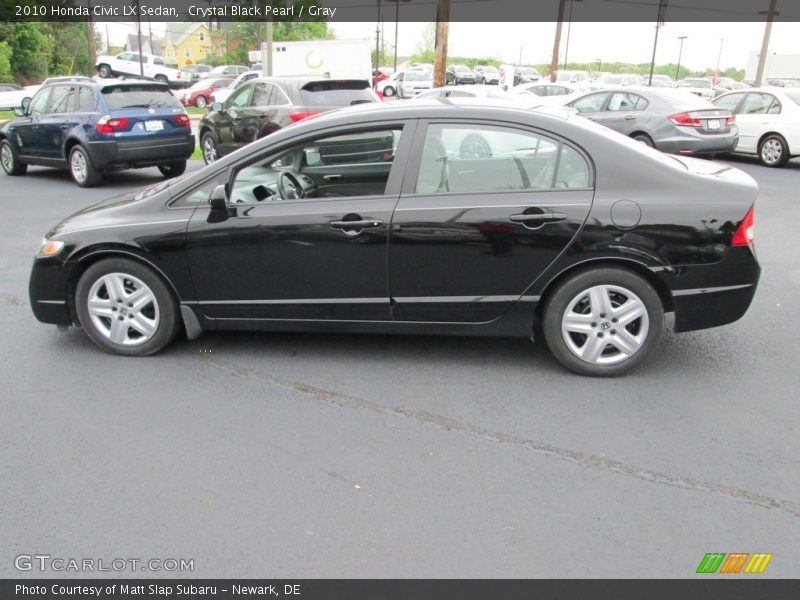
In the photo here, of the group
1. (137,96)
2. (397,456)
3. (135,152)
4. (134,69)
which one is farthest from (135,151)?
(134,69)

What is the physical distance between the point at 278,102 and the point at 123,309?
800 cm

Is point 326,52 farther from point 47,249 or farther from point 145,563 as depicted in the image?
point 145,563

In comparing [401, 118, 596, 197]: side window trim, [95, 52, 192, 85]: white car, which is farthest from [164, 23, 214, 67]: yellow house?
[401, 118, 596, 197]: side window trim

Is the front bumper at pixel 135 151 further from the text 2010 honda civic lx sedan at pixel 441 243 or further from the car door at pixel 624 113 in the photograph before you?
the car door at pixel 624 113

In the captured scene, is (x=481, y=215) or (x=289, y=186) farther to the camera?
(x=289, y=186)

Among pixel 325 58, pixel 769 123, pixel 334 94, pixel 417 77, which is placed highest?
pixel 325 58

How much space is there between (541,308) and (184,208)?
2319 mm

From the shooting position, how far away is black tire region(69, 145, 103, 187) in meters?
11.2

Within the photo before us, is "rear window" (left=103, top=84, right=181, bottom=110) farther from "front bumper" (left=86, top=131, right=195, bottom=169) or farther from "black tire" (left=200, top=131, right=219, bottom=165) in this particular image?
"black tire" (left=200, top=131, right=219, bottom=165)

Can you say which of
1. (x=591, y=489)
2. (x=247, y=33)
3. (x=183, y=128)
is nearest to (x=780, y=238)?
(x=591, y=489)

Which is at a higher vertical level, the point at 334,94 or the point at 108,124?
the point at 334,94

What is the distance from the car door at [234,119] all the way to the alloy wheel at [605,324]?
30.8ft

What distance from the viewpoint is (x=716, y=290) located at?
13.7 feet

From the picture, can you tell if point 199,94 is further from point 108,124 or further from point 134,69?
point 108,124
